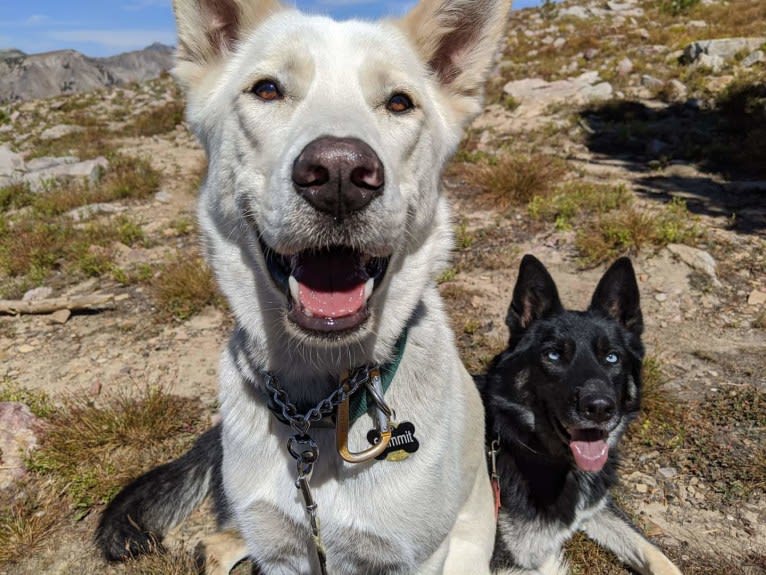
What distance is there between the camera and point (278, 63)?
Answer: 1940mm

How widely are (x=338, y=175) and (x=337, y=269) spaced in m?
0.41

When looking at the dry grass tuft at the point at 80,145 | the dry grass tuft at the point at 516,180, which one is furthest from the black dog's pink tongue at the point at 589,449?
the dry grass tuft at the point at 80,145

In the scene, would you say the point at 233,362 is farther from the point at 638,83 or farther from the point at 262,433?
the point at 638,83

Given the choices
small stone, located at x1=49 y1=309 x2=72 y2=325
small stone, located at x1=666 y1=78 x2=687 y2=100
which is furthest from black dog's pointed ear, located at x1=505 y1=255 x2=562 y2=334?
small stone, located at x1=666 y1=78 x2=687 y2=100

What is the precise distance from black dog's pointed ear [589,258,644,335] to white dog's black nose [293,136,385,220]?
84.5 inches

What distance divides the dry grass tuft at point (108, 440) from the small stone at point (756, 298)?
492 cm

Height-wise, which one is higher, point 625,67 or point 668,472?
point 625,67

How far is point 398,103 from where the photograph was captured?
205 centimetres

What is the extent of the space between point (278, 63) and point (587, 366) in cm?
227

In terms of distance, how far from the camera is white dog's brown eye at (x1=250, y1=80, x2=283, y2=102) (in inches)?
77.5

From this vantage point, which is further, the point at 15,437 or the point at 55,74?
the point at 55,74

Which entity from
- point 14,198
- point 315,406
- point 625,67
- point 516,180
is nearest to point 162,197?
point 14,198

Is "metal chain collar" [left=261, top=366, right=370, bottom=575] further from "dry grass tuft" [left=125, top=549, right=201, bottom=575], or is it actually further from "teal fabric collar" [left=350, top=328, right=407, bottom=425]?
"dry grass tuft" [left=125, top=549, right=201, bottom=575]

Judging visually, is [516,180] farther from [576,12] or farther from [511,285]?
[576,12]
